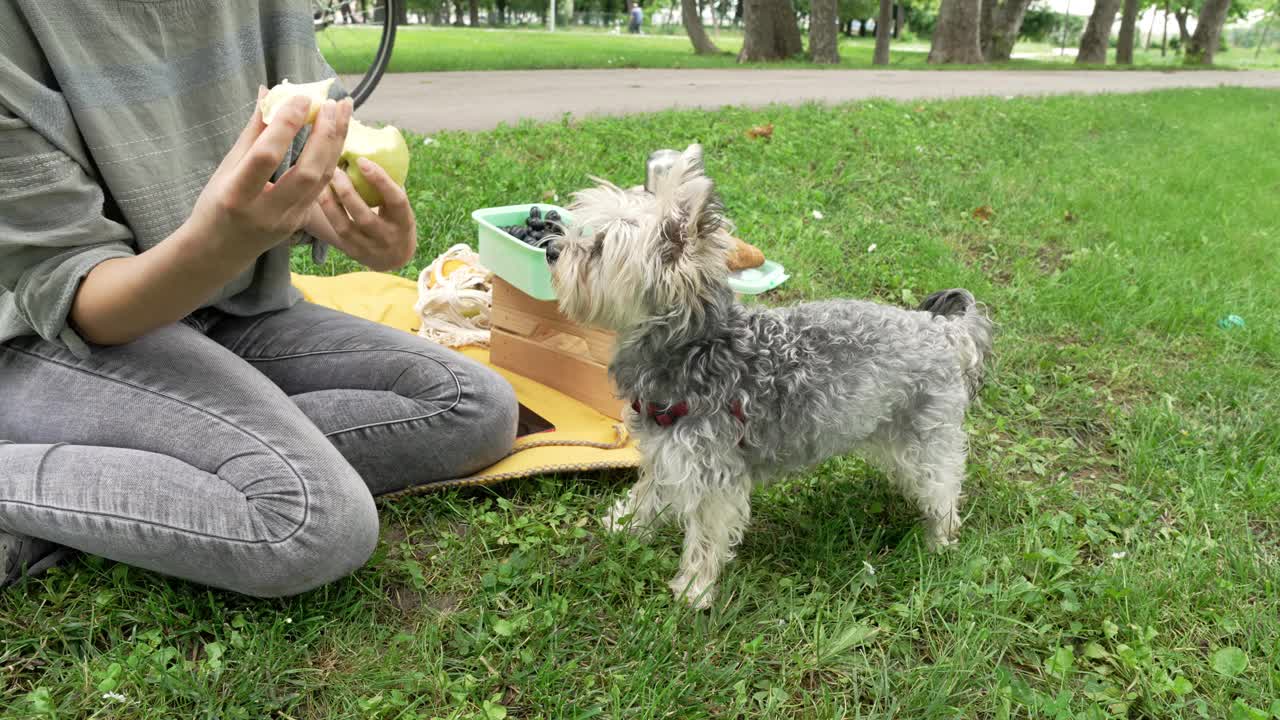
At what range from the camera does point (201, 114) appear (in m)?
2.67

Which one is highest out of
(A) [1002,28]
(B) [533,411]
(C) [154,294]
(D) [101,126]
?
(A) [1002,28]

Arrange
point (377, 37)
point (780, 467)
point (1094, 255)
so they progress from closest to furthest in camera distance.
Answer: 1. point (780, 467)
2. point (1094, 255)
3. point (377, 37)

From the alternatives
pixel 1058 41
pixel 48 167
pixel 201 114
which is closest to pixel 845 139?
pixel 201 114

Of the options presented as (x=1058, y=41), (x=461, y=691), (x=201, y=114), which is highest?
(x=1058, y=41)

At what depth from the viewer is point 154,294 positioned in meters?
2.16

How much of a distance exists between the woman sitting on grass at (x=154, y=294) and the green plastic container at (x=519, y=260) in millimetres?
806

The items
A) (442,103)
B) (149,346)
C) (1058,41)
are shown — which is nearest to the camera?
(149,346)

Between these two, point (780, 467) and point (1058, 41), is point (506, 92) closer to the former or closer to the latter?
point (780, 467)

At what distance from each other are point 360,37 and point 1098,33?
30367mm

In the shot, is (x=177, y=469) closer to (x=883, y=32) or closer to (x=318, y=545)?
(x=318, y=545)

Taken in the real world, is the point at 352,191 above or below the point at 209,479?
above

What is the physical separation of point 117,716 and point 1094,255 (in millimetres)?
6008

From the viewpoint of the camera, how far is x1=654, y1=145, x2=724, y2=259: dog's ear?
8.11ft

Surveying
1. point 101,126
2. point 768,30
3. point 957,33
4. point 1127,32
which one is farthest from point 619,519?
point 1127,32
